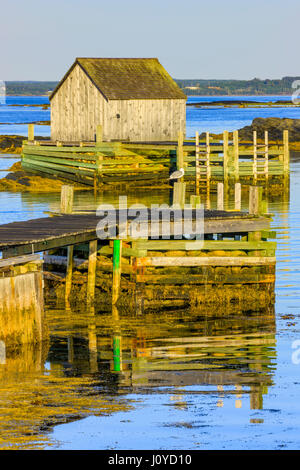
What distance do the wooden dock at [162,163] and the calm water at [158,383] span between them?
22.1m

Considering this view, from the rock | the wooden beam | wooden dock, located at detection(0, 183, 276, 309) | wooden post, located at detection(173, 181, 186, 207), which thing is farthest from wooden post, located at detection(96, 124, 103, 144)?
the rock

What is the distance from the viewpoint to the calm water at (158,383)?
1126 centimetres

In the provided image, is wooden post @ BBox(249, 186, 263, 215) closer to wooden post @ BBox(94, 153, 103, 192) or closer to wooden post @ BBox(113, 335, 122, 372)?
wooden post @ BBox(113, 335, 122, 372)

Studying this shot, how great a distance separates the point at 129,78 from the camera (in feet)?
155

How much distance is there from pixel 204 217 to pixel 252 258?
1.37 metres

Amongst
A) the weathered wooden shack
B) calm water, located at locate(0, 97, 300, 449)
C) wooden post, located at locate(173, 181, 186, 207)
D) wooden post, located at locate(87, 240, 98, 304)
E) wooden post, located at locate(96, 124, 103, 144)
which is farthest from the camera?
the weathered wooden shack

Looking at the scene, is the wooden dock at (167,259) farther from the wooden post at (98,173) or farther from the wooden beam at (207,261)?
the wooden post at (98,173)

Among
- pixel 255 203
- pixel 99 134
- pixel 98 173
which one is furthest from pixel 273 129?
pixel 255 203

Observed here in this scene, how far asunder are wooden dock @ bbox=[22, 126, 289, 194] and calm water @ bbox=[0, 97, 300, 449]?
72.5 feet

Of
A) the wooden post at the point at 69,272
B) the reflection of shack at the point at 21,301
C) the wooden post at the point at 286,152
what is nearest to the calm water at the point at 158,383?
the reflection of shack at the point at 21,301

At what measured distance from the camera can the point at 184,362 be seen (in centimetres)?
1457

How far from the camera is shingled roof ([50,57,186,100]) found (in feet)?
150

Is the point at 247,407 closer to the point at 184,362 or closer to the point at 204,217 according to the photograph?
the point at 184,362
